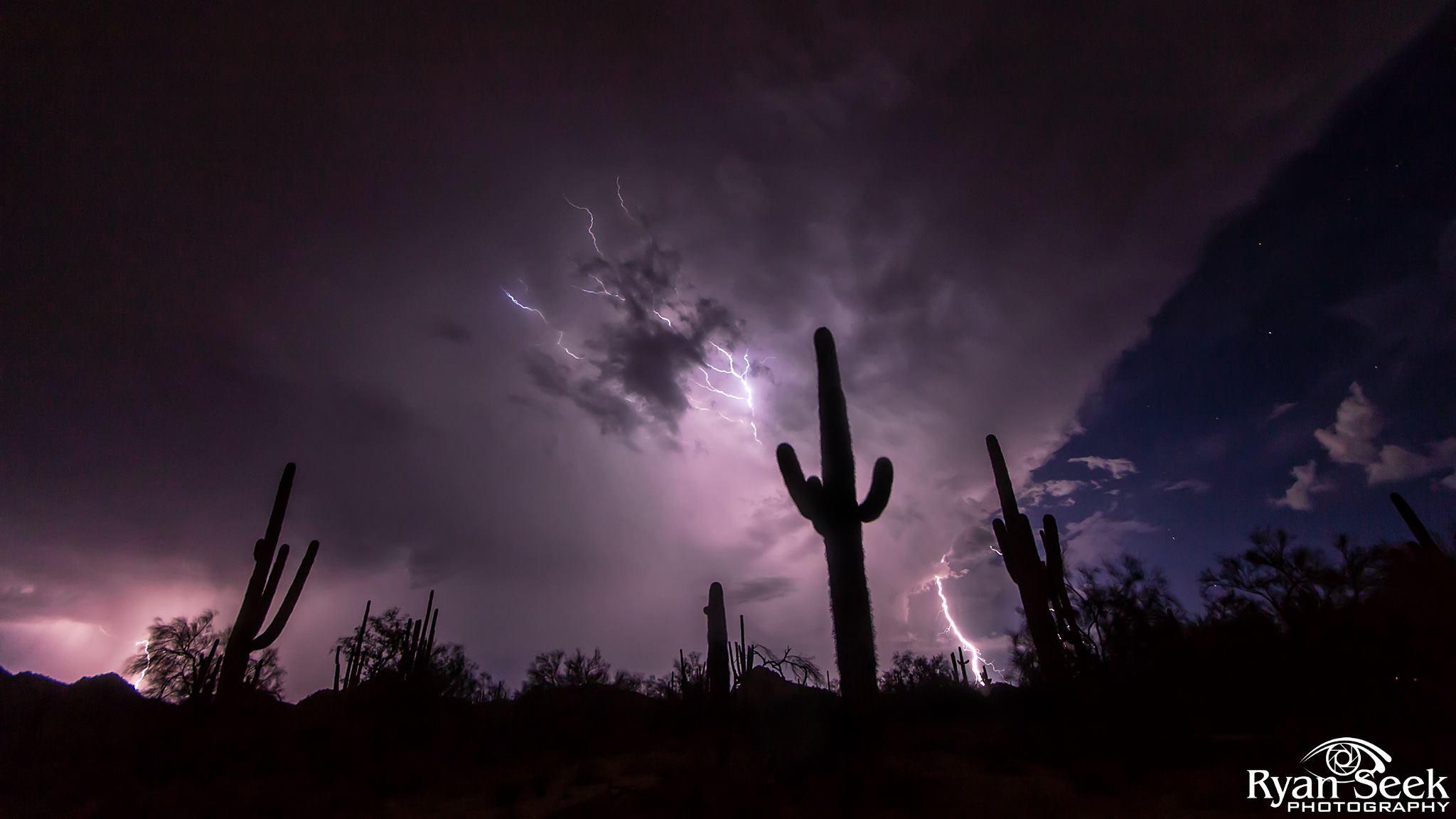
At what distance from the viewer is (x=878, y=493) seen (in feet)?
37.5

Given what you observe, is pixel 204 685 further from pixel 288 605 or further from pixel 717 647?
pixel 717 647

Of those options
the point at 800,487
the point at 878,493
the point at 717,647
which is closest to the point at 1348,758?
the point at 878,493

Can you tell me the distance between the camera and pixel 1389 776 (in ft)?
25.3

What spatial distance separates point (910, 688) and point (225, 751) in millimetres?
17233

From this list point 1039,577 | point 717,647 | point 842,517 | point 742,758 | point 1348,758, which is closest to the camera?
point 1348,758

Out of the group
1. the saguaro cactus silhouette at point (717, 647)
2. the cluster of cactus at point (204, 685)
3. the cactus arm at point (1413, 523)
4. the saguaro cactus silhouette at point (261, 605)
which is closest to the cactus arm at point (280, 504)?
the saguaro cactus silhouette at point (261, 605)

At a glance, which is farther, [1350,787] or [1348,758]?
[1348,758]

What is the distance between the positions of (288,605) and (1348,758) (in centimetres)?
2684

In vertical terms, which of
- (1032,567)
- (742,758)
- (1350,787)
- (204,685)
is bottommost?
(1350,787)

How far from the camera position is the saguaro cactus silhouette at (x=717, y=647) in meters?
17.5

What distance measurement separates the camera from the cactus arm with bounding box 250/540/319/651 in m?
17.9

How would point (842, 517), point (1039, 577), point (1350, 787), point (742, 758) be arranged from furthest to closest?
point (1039, 577) → point (842, 517) → point (742, 758) → point (1350, 787)

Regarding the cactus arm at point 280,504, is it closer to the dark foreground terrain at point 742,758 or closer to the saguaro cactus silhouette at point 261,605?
the saguaro cactus silhouette at point 261,605

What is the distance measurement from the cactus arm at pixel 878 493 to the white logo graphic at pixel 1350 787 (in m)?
6.39
